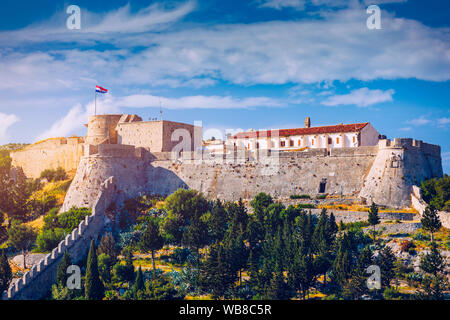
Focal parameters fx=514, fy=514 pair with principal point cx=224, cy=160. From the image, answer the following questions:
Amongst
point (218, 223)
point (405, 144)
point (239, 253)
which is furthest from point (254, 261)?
point (405, 144)

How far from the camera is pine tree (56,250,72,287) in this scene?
42272 mm

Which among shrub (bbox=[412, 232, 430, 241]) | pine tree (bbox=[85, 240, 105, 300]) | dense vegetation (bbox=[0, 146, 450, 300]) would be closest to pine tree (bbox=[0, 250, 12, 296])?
dense vegetation (bbox=[0, 146, 450, 300])

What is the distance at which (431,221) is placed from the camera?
41.7 meters

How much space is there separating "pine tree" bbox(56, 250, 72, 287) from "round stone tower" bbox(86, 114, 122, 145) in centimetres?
2470

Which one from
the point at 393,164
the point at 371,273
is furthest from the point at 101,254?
the point at 393,164

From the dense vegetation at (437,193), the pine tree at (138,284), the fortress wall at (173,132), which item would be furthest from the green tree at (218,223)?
the dense vegetation at (437,193)

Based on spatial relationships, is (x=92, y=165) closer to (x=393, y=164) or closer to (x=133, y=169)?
(x=133, y=169)

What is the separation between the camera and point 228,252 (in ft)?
137

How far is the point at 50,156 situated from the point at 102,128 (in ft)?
39.3

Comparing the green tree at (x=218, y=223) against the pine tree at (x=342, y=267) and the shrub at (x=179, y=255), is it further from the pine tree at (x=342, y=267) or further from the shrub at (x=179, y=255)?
the pine tree at (x=342, y=267)

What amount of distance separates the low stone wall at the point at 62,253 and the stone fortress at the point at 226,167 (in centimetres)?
8

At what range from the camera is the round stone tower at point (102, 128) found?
66312 mm

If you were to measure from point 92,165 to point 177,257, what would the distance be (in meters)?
17.4

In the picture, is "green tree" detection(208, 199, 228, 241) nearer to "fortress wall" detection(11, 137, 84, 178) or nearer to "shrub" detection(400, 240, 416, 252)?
"shrub" detection(400, 240, 416, 252)
